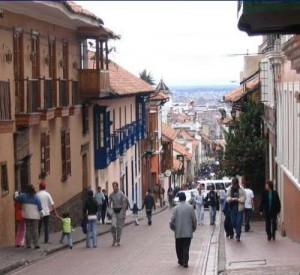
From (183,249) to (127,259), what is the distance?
87.0 inches

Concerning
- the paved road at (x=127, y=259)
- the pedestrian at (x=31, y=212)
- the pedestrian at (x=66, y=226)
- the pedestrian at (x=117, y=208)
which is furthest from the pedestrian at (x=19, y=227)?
the pedestrian at (x=117, y=208)

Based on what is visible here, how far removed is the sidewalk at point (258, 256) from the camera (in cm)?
1393

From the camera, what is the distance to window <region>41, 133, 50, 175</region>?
24906 mm

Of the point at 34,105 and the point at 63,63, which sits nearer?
the point at 34,105

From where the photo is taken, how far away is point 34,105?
873 inches

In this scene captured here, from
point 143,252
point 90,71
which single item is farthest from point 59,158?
point 143,252

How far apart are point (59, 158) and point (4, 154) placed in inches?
294

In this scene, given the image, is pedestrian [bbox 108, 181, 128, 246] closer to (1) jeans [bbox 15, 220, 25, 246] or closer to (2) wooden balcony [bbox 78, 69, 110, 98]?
(1) jeans [bbox 15, 220, 25, 246]

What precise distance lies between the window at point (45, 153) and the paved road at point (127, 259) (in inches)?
124

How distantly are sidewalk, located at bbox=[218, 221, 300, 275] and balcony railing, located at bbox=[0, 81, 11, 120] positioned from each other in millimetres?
5810

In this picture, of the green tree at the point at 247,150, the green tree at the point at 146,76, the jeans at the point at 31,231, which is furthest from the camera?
the green tree at the point at 146,76

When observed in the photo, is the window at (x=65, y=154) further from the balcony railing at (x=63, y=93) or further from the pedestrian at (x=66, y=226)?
the pedestrian at (x=66, y=226)

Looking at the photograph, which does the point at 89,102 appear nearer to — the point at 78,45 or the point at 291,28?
the point at 78,45

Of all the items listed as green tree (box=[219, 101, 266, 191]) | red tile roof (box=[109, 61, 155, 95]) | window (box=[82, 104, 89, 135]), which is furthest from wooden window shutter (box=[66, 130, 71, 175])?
green tree (box=[219, 101, 266, 191])
